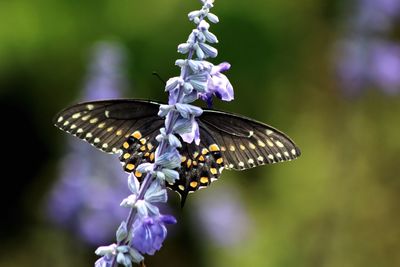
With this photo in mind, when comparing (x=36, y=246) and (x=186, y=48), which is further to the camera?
(x=36, y=246)

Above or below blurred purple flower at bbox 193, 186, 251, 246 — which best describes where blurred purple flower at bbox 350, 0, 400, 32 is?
above

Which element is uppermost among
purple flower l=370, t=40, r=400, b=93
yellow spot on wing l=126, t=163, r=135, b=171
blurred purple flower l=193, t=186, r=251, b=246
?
purple flower l=370, t=40, r=400, b=93

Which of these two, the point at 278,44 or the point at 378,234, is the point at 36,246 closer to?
the point at 378,234

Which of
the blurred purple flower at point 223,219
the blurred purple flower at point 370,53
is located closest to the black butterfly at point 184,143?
the blurred purple flower at point 370,53

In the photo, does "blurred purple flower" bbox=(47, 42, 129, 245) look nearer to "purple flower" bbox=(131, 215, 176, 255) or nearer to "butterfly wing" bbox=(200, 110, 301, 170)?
"butterfly wing" bbox=(200, 110, 301, 170)

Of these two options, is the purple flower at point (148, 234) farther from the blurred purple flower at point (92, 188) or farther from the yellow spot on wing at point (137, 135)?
the blurred purple flower at point (92, 188)

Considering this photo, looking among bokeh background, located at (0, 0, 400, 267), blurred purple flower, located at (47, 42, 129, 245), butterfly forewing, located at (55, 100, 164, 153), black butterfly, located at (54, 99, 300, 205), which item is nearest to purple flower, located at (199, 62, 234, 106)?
black butterfly, located at (54, 99, 300, 205)

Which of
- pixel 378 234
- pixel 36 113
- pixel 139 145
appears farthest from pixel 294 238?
pixel 139 145
